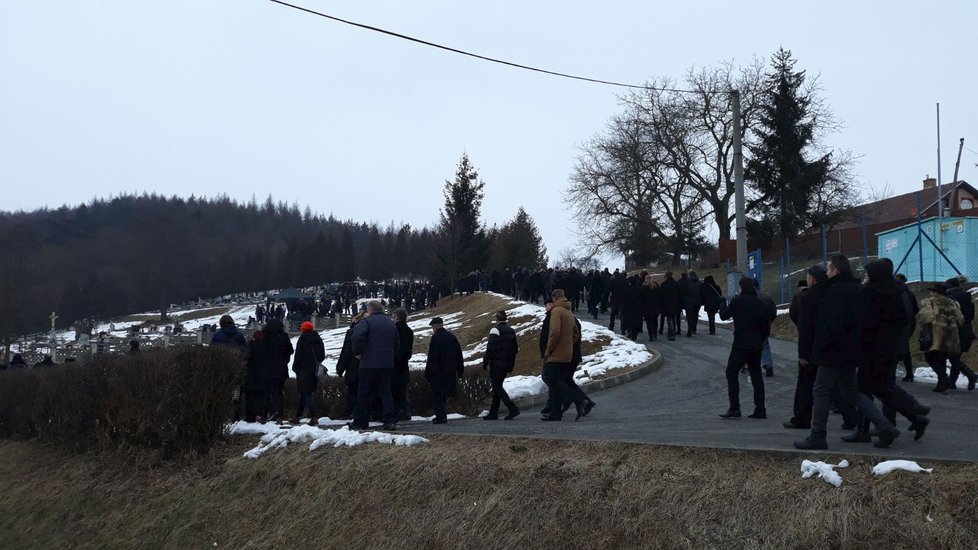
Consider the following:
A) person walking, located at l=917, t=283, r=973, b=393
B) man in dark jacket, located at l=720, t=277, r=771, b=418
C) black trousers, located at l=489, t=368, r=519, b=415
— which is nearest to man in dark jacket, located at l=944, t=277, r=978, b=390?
person walking, located at l=917, t=283, r=973, b=393

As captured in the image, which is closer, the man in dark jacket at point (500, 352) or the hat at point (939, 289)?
the man in dark jacket at point (500, 352)

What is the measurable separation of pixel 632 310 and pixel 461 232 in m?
37.7

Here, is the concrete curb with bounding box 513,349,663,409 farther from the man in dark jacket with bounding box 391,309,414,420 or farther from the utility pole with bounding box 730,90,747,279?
the utility pole with bounding box 730,90,747,279

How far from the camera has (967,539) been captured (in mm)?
5699

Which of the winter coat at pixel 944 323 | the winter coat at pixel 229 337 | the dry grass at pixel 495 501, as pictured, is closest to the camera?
the dry grass at pixel 495 501

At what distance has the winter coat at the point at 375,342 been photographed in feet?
36.2

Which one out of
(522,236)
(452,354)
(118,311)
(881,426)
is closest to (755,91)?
(522,236)

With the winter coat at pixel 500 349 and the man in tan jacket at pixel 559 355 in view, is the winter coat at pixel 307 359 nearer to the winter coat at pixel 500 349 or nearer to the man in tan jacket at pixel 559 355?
the winter coat at pixel 500 349

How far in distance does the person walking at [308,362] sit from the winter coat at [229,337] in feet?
2.71

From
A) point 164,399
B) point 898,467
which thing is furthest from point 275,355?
point 898,467

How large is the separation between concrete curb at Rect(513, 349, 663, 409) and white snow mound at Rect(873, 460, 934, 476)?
849 centimetres

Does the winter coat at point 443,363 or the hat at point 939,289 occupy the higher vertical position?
the hat at point 939,289

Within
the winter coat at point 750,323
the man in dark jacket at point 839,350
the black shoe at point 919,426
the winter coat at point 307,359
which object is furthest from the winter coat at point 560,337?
the black shoe at point 919,426

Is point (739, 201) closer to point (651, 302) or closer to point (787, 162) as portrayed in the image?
point (651, 302)
